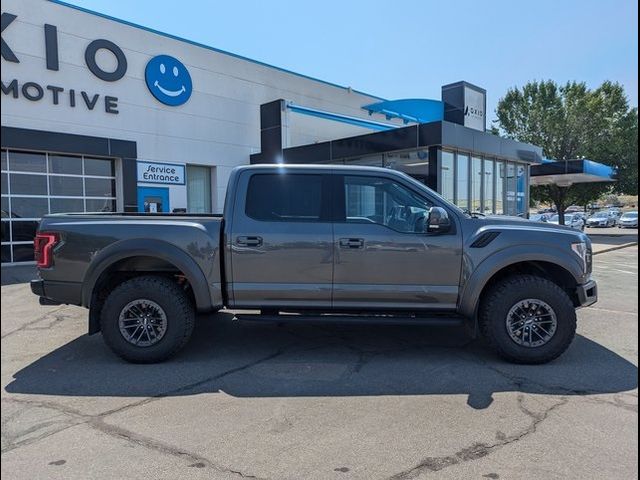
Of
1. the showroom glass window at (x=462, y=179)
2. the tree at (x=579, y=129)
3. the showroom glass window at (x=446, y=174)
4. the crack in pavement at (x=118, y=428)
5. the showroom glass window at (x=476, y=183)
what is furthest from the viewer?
the tree at (x=579, y=129)

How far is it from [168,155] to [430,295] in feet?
43.4

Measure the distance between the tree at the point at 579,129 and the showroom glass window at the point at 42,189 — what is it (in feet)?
89.0

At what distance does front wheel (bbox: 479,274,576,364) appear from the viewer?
4844 millimetres

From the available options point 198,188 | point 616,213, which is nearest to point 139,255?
point 198,188

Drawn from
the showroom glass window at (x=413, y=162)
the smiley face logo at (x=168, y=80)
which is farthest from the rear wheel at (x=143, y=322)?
the smiley face logo at (x=168, y=80)

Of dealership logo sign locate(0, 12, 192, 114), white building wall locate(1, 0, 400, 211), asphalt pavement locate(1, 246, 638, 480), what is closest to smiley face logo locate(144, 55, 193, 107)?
dealership logo sign locate(0, 12, 192, 114)

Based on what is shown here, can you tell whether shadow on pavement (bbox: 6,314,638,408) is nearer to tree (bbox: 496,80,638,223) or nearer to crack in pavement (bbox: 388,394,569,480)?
crack in pavement (bbox: 388,394,569,480)

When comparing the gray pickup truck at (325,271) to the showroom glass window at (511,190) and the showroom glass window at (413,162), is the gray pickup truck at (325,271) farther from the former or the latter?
the showroom glass window at (511,190)

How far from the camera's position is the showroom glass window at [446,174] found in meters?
Result: 13.0

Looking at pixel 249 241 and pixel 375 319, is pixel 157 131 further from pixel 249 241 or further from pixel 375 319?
pixel 375 319

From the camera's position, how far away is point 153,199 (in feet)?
52.1

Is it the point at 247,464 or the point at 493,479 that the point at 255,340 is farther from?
the point at 493,479

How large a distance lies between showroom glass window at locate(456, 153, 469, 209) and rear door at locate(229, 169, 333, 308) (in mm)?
9564

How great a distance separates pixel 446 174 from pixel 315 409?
1048cm
